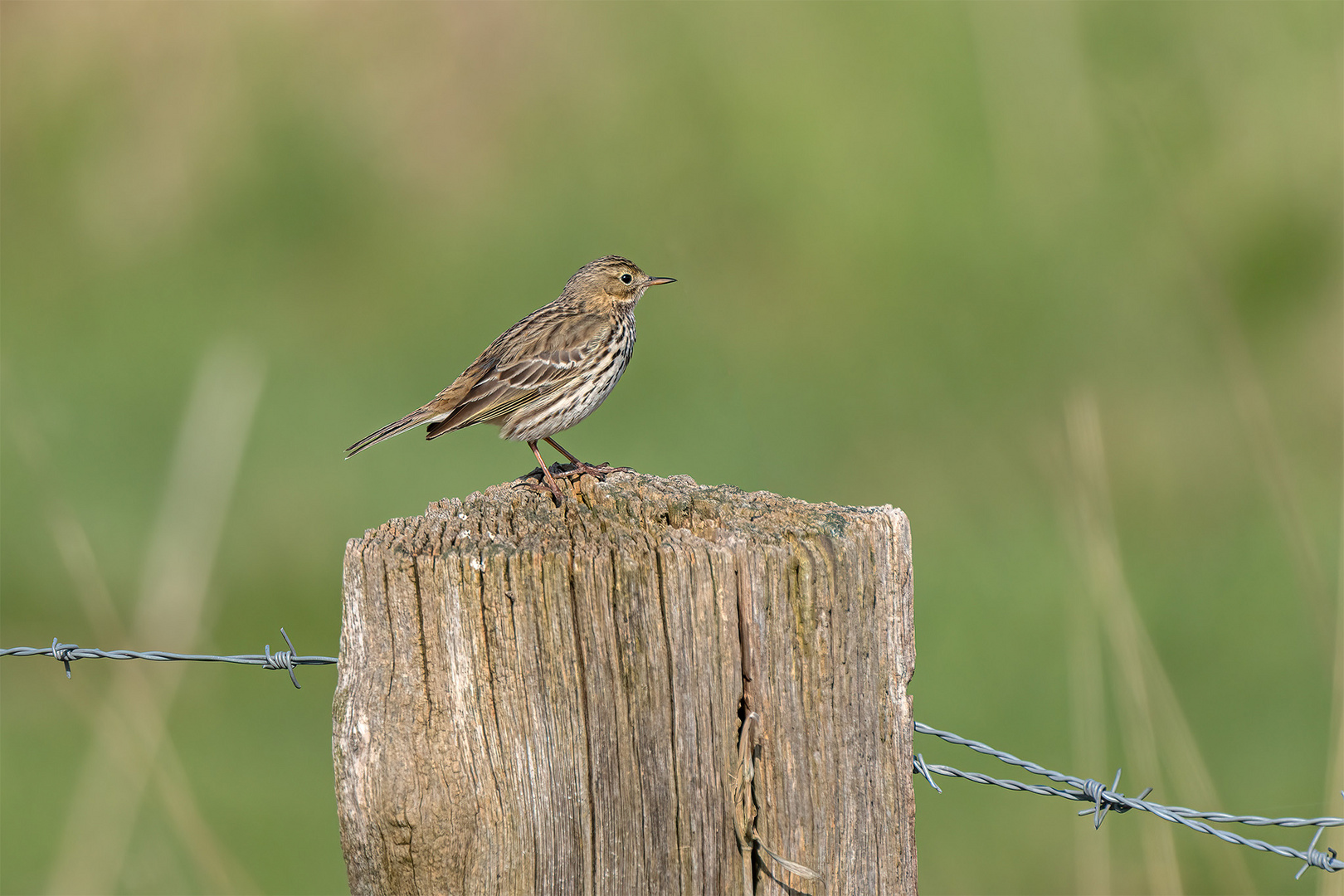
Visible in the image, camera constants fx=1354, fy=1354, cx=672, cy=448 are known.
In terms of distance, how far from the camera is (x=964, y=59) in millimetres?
14398

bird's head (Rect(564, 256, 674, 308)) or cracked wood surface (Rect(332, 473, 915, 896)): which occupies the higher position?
bird's head (Rect(564, 256, 674, 308))

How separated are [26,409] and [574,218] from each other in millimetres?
5686

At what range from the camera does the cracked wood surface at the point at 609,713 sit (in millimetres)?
2879

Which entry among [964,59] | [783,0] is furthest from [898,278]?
[783,0]

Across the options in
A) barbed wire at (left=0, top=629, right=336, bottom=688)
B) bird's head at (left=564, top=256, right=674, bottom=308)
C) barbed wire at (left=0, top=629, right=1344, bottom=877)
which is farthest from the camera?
bird's head at (left=564, top=256, right=674, bottom=308)

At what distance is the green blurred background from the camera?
8797 millimetres

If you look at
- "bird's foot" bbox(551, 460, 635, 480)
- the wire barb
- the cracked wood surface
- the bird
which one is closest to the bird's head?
the bird

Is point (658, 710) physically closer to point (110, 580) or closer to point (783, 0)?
point (110, 580)

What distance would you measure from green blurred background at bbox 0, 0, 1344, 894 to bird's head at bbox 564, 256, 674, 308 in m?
2.51

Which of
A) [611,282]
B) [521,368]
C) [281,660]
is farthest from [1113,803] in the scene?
[611,282]

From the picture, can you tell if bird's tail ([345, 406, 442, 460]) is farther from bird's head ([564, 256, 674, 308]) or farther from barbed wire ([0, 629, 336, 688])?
Result: barbed wire ([0, 629, 336, 688])

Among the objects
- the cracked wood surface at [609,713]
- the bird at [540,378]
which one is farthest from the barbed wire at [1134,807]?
the bird at [540,378]

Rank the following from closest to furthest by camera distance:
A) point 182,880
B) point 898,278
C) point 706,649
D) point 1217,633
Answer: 1. point 706,649
2. point 182,880
3. point 1217,633
4. point 898,278

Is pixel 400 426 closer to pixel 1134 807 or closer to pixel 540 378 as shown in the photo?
pixel 540 378
